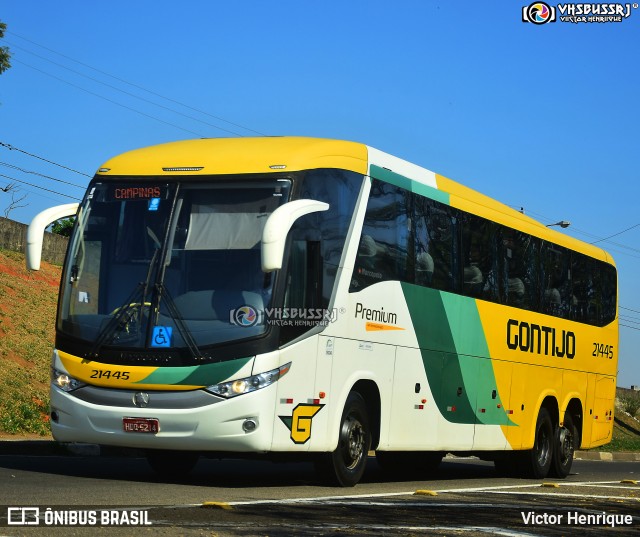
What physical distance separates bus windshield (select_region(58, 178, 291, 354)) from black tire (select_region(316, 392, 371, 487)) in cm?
177

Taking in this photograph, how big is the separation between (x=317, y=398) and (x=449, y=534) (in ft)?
14.2

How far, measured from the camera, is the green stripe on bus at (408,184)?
14289 mm

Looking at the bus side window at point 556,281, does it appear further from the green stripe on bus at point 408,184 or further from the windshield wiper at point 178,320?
the windshield wiper at point 178,320

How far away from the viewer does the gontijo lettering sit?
58.9 feet

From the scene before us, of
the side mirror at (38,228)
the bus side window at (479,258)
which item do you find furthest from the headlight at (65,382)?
the bus side window at (479,258)

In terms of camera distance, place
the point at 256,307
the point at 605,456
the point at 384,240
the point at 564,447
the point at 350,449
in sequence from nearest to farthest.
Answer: the point at 256,307
the point at 350,449
the point at 384,240
the point at 564,447
the point at 605,456

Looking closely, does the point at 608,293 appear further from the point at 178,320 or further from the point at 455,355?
the point at 178,320

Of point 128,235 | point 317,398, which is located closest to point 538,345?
point 317,398

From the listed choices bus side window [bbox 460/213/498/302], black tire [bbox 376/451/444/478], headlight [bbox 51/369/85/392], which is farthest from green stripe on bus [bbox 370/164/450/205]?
headlight [bbox 51/369/85/392]

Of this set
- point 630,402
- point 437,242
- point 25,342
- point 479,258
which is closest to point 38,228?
point 437,242

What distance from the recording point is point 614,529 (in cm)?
954

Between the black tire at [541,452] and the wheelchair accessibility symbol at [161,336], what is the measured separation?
8079mm

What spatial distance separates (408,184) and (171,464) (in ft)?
14.5

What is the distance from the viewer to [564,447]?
19.7 metres
